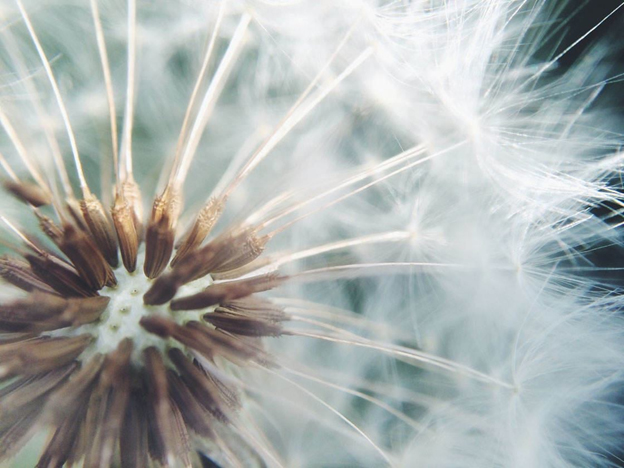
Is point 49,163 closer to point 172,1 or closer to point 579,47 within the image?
point 172,1

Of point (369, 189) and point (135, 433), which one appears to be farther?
point (369, 189)

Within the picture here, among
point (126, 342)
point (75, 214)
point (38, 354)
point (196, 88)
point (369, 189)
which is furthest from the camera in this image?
point (369, 189)

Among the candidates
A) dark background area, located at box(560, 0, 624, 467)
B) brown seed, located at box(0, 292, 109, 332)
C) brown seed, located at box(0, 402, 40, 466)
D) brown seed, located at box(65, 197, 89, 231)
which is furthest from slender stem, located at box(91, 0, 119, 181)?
dark background area, located at box(560, 0, 624, 467)

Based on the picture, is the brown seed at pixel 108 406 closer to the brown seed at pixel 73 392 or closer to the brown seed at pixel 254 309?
the brown seed at pixel 73 392

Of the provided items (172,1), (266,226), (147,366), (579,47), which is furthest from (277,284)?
(579,47)

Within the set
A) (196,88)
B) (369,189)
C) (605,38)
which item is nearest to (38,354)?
(196,88)

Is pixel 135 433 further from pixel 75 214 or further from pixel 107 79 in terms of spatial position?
pixel 107 79
